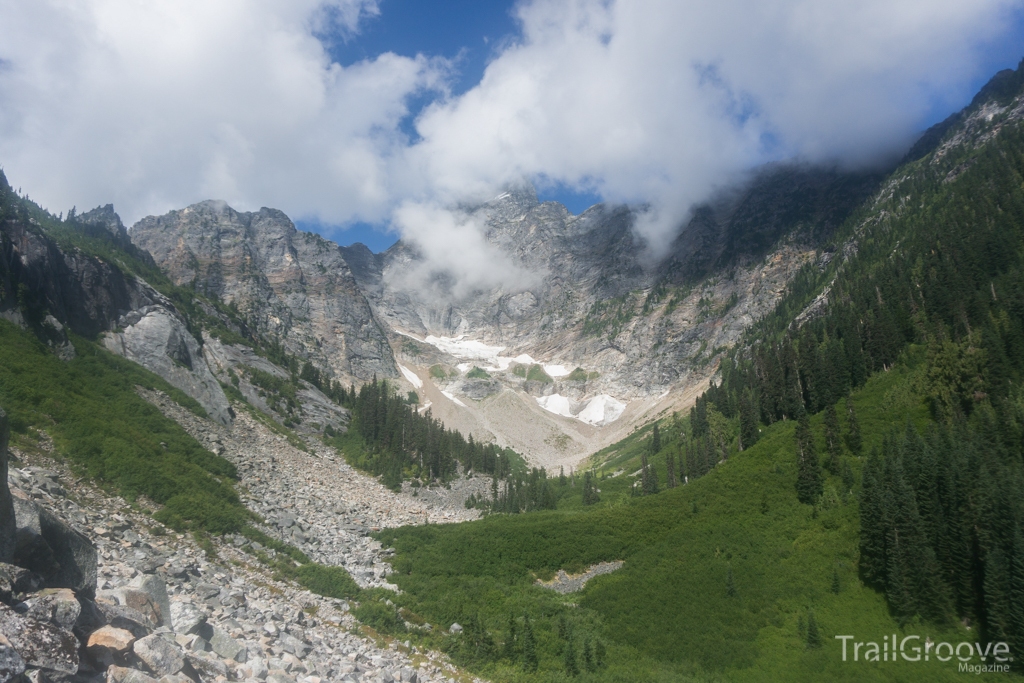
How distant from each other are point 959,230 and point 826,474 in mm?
84039

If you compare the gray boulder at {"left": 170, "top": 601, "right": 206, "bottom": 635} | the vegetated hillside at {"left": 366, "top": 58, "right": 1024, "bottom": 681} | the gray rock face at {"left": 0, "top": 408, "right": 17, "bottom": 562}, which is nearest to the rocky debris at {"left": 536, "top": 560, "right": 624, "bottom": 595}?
the vegetated hillside at {"left": 366, "top": 58, "right": 1024, "bottom": 681}

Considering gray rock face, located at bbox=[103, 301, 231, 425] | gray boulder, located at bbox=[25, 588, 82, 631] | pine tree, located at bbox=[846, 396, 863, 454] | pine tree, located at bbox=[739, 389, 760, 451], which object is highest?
gray rock face, located at bbox=[103, 301, 231, 425]

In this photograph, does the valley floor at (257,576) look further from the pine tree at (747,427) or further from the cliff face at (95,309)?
the pine tree at (747,427)

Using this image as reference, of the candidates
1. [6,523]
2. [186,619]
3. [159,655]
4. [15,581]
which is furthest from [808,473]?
[6,523]

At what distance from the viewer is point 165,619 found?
19672 millimetres

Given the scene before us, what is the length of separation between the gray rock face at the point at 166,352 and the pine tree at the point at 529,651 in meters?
57.2

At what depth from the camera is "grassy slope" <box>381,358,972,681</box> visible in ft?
135

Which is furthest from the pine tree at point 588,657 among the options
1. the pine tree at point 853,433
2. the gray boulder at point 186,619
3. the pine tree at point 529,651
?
the pine tree at point 853,433

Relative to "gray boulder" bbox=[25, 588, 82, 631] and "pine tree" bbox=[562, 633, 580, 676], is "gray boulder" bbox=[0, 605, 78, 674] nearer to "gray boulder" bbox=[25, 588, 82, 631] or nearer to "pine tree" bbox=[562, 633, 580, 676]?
"gray boulder" bbox=[25, 588, 82, 631]

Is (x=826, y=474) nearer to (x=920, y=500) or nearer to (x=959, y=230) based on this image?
(x=920, y=500)

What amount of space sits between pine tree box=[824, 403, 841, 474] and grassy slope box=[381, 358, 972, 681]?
83.5 inches

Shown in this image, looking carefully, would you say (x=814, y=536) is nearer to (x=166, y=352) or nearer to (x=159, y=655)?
(x=159, y=655)

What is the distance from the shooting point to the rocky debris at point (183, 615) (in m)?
13.4

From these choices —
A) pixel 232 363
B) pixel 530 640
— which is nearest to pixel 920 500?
pixel 530 640
